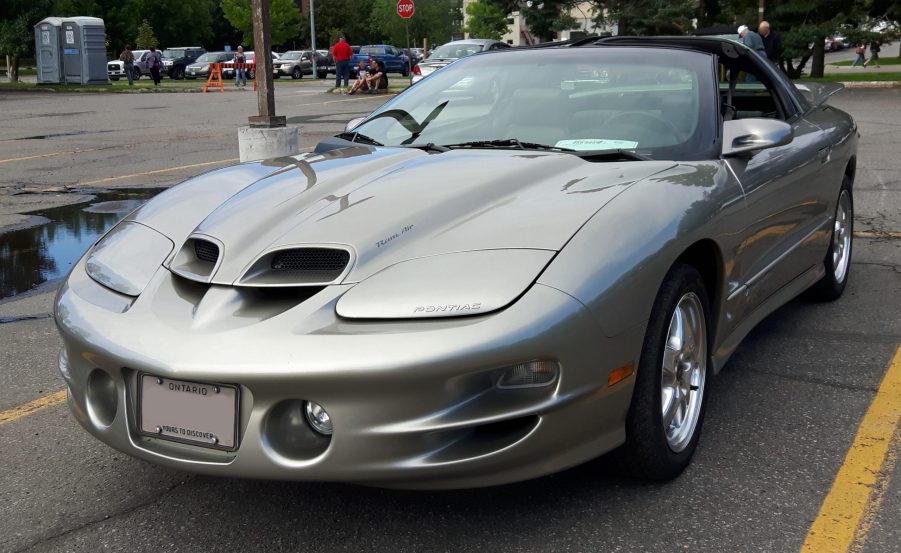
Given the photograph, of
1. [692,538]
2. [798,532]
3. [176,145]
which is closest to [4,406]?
[692,538]

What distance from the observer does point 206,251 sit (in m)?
2.98

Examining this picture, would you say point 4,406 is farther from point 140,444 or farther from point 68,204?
point 68,204

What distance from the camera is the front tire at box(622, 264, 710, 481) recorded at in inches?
112

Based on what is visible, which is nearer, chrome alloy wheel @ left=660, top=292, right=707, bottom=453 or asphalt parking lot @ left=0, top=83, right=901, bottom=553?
asphalt parking lot @ left=0, top=83, right=901, bottom=553

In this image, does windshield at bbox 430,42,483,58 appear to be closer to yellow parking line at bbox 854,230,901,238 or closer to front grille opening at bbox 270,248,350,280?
yellow parking line at bbox 854,230,901,238

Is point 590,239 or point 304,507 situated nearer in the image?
point 590,239

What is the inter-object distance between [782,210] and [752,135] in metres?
0.48

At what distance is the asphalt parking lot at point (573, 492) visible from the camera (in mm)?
2748

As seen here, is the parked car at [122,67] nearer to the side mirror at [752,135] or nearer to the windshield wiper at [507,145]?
the windshield wiper at [507,145]

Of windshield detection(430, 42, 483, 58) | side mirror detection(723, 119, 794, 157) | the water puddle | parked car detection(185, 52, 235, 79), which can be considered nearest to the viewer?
side mirror detection(723, 119, 794, 157)

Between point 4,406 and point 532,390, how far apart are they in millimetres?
2434

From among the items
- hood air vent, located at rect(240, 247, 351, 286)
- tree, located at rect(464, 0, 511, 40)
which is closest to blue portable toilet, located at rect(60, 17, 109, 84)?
tree, located at rect(464, 0, 511, 40)

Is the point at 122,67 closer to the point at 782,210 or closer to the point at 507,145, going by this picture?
the point at 507,145

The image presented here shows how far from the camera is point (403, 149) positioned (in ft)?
12.5
